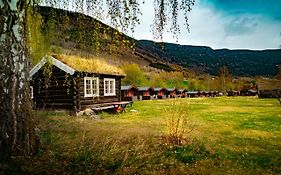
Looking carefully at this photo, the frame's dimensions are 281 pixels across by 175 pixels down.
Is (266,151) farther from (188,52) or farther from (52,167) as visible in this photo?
(188,52)

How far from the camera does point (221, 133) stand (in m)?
12.9

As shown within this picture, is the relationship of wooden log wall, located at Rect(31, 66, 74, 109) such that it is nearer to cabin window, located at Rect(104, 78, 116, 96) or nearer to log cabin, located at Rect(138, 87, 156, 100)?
cabin window, located at Rect(104, 78, 116, 96)

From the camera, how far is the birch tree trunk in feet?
12.4

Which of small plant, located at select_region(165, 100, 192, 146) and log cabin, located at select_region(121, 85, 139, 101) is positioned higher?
log cabin, located at select_region(121, 85, 139, 101)

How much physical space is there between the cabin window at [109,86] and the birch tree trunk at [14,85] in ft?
61.5

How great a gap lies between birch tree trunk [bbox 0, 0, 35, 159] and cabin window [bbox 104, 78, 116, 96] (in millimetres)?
18749

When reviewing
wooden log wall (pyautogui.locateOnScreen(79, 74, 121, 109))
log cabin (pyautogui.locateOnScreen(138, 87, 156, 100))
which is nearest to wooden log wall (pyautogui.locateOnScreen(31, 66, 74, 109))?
wooden log wall (pyautogui.locateOnScreen(79, 74, 121, 109))

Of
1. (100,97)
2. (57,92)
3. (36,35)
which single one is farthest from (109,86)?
(36,35)

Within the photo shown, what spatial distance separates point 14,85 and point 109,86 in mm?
19728

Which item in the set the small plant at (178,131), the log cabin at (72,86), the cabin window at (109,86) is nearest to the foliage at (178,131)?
the small plant at (178,131)

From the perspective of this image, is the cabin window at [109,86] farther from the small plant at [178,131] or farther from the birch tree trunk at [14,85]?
the birch tree trunk at [14,85]

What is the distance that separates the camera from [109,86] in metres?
23.6

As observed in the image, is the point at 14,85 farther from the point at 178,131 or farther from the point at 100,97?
the point at 100,97

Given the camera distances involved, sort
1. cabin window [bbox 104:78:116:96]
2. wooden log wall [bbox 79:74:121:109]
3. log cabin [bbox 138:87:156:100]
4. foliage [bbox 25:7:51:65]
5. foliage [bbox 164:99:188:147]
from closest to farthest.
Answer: foliage [bbox 25:7:51:65] → foliage [bbox 164:99:188:147] → wooden log wall [bbox 79:74:121:109] → cabin window [bbox 104:78:116:96] → log cabin [bbox 138:87:156:100]
